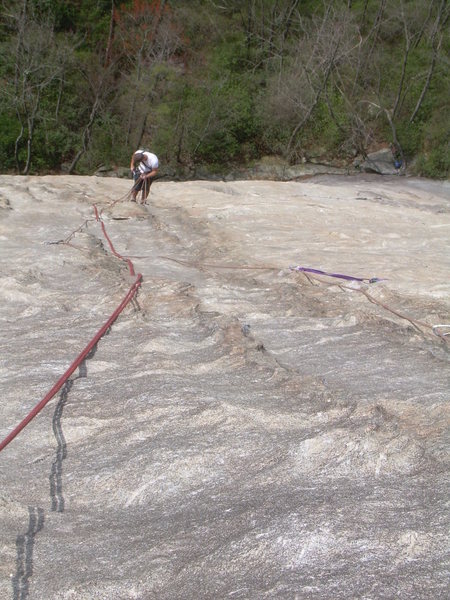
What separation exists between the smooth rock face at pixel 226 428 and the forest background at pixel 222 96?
15750 mm

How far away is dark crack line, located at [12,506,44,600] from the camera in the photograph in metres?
1.89

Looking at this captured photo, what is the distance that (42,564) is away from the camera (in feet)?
6.57

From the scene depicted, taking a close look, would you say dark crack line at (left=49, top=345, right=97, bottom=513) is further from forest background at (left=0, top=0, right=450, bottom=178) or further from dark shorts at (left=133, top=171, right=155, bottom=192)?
forest background at (left=0, top=0, right=450, bottom=178)

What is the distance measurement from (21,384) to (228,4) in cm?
2549

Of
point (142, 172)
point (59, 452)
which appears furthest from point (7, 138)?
point (59, 452)

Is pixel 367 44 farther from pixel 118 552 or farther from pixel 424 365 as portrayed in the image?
pixel 118 552

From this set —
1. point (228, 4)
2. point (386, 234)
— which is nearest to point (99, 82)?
point (228, 4)

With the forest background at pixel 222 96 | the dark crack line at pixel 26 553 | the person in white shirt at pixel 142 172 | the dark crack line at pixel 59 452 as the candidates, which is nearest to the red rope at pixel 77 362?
the dark crack line at pixel 59 452

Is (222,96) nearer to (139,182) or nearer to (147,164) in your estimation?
(147,164)

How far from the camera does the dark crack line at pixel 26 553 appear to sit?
6.19 ft

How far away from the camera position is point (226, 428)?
2.87m

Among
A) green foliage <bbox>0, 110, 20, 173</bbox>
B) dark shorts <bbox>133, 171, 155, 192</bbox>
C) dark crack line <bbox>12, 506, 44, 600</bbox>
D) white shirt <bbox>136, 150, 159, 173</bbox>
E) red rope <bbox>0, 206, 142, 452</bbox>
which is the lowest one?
green foliage <bbox>0, 110, 20, 173</bbox>

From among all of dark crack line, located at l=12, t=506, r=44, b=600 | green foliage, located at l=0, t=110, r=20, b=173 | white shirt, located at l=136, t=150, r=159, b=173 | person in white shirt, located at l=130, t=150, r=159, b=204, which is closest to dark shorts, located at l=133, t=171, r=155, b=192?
person in white shirt, located at l=130, t=150, r=159, b=204

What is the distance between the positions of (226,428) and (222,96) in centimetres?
2066
